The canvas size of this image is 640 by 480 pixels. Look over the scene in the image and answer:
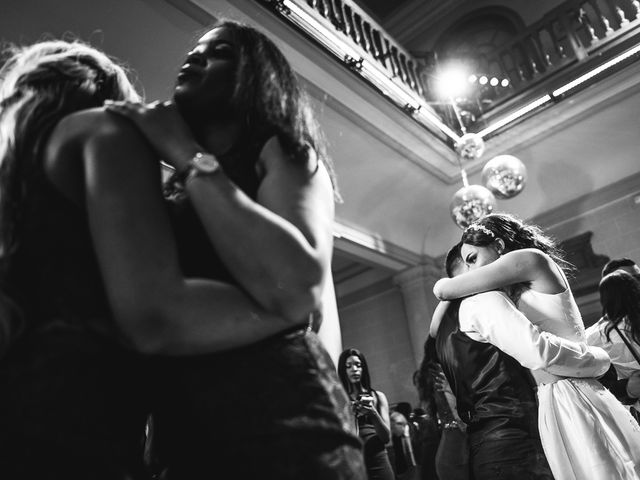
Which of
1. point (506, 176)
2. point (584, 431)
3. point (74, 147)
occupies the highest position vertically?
point (506, 176)

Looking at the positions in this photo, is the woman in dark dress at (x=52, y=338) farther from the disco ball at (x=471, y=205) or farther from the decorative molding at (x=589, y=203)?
the decorative molding at (x=589, y=203)

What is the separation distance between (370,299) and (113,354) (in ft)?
29.0

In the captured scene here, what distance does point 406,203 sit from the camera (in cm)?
759

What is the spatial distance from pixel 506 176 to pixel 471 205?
1.51 ft

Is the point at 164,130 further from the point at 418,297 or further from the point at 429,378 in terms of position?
the point at 418,297

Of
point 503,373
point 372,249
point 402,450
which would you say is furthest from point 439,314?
point 372,249

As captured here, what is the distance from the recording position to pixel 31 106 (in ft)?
2.56

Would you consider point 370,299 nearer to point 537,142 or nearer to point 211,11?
point 537,142

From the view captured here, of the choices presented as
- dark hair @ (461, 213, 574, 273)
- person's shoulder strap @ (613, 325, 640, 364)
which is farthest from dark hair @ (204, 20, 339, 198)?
person's shoulder strap @ (613, 325, 640, 364)

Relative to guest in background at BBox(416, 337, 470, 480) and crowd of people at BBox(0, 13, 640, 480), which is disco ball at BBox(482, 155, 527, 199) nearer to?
guest in background at BBox(416, 337, 470, 480)

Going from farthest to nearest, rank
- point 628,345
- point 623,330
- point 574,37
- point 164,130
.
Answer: point 574,37 → point 623,330 → point 628,345 → point 164,130

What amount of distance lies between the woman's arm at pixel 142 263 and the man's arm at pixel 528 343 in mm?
1298

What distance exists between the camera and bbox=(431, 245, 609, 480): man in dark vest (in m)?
1.72

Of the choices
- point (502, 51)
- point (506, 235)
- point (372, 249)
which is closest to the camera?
point (506, 235)
